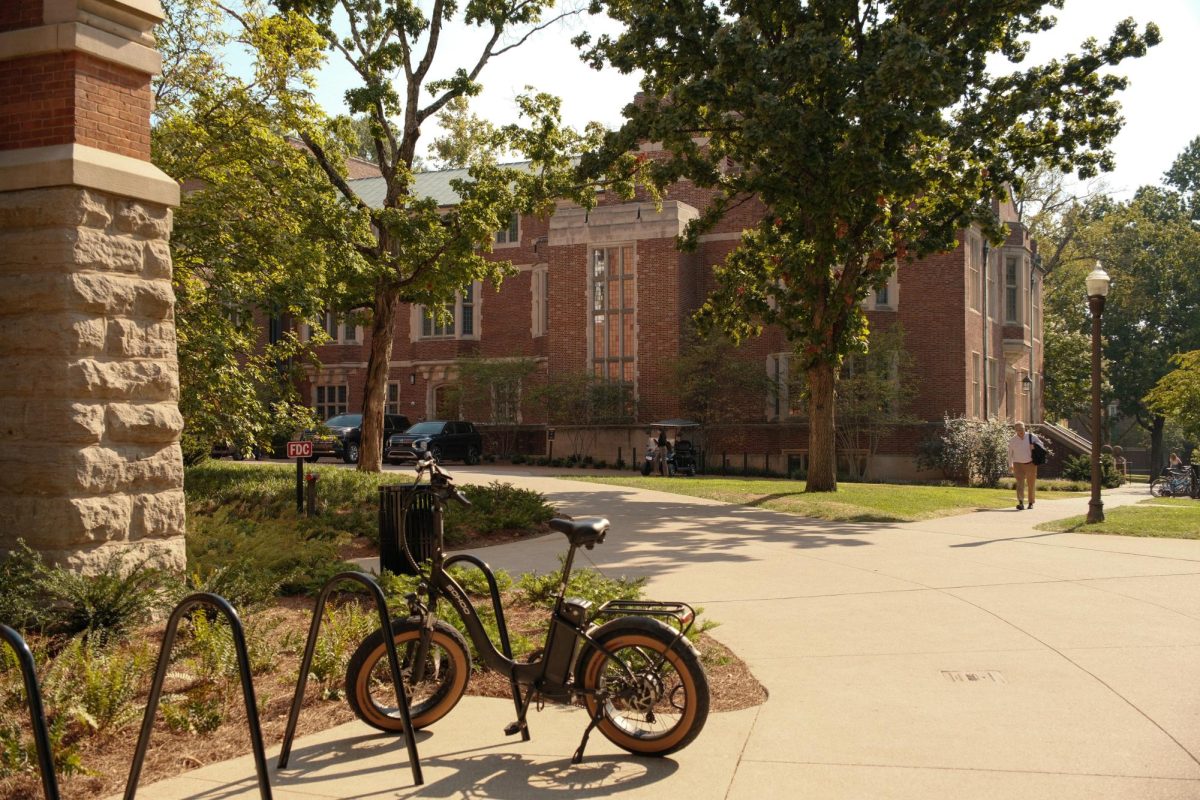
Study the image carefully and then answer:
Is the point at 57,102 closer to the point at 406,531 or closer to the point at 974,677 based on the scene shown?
the point at 406,531

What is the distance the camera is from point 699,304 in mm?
34562

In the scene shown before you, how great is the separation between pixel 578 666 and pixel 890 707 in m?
1.83

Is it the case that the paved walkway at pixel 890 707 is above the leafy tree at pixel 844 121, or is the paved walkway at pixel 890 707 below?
below

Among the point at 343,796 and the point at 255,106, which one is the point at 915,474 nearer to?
the point at 255,106

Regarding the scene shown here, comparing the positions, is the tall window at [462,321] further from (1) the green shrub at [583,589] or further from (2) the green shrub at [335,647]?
(2) the green shrub at [335,647]

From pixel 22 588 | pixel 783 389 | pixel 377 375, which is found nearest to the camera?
pixel 22 588

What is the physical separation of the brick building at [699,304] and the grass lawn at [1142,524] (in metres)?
13.1

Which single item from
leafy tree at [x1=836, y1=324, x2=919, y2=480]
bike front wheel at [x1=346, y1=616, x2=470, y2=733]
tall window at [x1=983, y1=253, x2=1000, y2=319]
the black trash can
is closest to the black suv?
leafy tree at [x1=836, y1=324, x2=919, y2=480]

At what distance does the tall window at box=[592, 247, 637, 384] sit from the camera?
34375 millimetres

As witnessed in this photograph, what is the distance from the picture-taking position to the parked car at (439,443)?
33344mm

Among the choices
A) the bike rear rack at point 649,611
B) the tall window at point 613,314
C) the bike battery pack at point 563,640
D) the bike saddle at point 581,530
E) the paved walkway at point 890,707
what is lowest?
the paved walkway at point 890,707

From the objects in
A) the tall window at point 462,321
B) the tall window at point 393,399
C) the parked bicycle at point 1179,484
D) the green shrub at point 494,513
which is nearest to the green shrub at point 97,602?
the green shrub at point 494,513

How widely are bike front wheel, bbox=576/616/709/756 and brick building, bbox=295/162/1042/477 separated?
26546 mm

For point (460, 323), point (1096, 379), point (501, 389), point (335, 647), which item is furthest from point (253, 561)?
point (460, 323)
